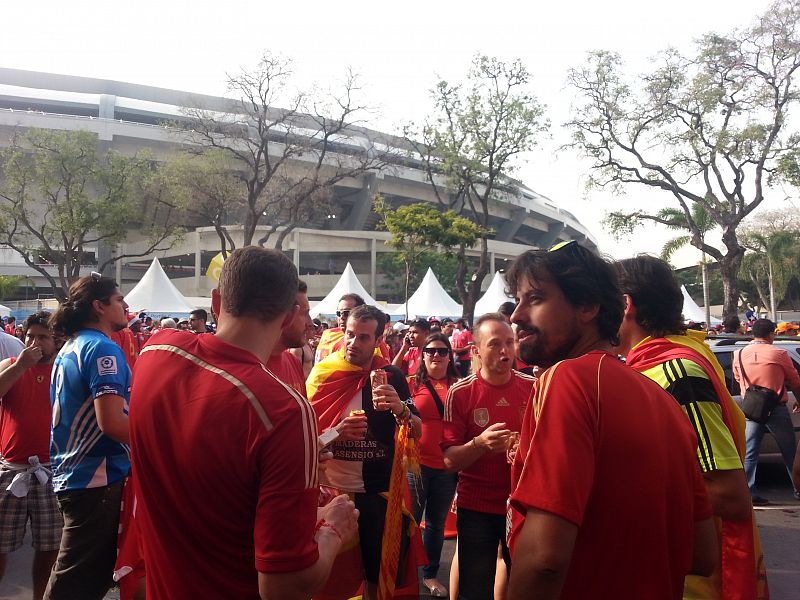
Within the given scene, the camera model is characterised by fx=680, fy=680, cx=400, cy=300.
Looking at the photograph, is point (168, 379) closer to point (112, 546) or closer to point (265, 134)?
point (112, 546)

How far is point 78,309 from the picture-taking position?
3.75 metres

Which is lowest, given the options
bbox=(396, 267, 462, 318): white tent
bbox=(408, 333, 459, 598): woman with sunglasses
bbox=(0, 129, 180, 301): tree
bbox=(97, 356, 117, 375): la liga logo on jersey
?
bbox=(408, 333, 459, 598): woman with sunglasses

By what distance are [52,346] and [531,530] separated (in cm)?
411

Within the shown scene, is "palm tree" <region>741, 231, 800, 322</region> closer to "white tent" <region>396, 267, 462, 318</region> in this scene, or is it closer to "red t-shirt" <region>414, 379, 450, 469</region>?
"white tent" <region>396, 267, 462, 318</region>

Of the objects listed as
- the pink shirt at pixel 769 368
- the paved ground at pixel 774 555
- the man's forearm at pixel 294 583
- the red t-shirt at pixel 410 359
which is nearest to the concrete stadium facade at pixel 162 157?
the red t-shirt at pixel 410 359

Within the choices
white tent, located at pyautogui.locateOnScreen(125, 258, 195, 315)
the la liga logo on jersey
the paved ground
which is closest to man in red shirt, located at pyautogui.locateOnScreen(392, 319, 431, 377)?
the paved ground

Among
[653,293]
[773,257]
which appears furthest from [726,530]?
[773,257]

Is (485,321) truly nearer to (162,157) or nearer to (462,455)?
(462,455)

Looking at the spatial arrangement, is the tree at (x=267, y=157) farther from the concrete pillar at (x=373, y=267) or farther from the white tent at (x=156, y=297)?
the concrete pillar at (x=373, y=267)

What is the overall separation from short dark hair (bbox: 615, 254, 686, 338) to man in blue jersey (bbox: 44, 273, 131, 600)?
8.10 ft

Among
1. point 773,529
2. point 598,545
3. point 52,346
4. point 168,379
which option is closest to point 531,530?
point 598,545

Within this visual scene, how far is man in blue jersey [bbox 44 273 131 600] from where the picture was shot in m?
3.39

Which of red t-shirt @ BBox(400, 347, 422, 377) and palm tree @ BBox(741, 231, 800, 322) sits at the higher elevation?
palm tree @ BBox(741, 231, 800, 322)

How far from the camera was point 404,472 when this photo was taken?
3918 mm
